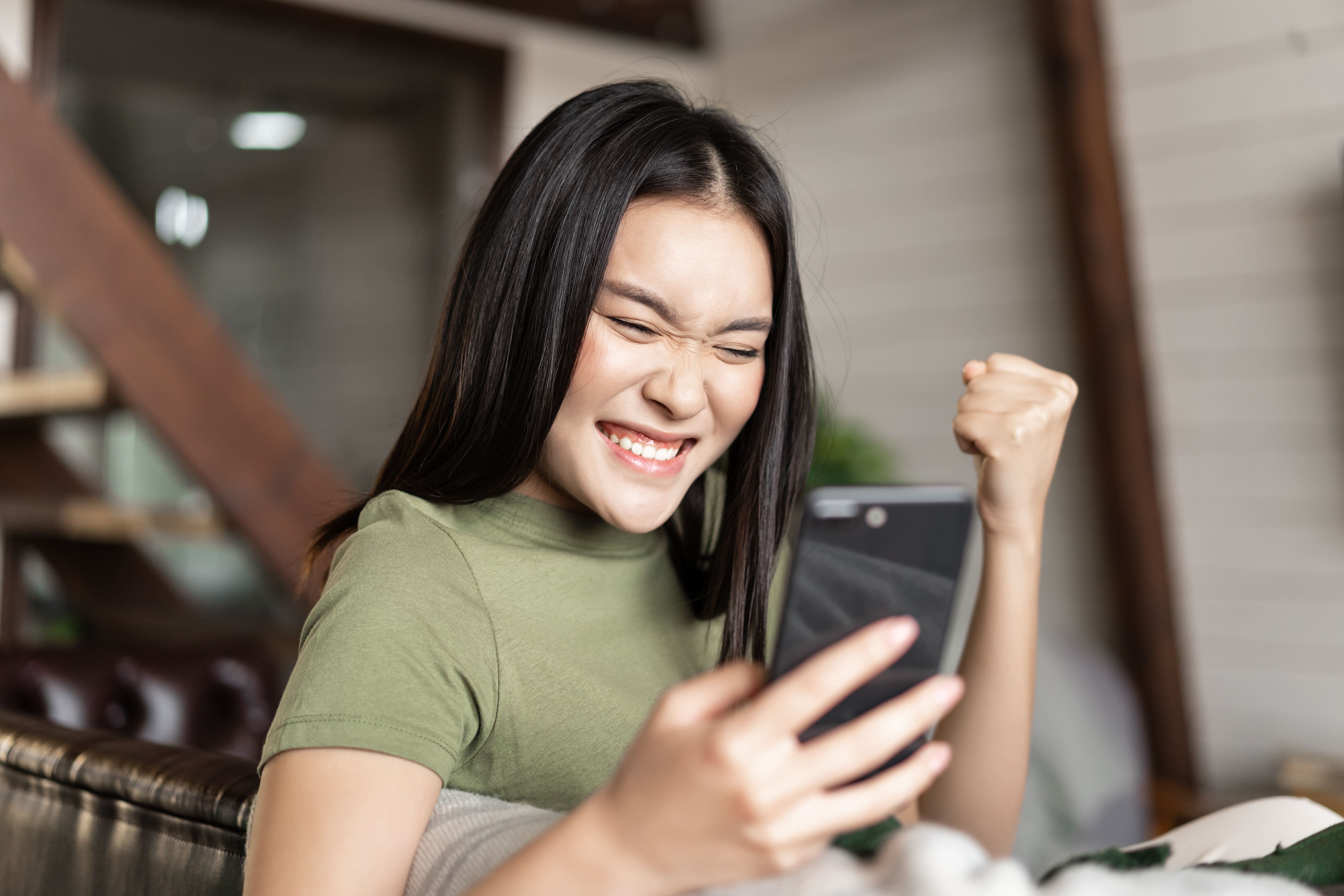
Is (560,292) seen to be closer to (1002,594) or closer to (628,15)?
(1002,594)

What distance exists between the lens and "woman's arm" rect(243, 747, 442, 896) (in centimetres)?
71

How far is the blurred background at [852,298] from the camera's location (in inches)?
89.0

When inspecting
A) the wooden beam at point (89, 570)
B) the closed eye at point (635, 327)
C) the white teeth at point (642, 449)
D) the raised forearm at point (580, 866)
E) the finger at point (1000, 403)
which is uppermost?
the closed eye at point (635, 327)

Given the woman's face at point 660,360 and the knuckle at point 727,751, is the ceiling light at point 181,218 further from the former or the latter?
the knuckle at point 727,751

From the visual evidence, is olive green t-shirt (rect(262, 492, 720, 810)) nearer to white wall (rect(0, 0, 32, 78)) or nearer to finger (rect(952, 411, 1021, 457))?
finger (rect(952, 411, 1021, 457))

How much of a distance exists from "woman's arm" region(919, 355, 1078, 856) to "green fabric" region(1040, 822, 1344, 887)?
12.3 inches

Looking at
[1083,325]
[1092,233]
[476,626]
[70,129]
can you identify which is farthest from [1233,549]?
[70,129]

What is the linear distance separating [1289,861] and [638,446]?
58 cm

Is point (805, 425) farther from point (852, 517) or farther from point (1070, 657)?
point (1070, 657)

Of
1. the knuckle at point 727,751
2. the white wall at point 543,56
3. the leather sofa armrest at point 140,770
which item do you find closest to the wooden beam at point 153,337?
the leather sofa armrest at point 140,770

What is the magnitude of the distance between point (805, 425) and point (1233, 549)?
2142 millimetres

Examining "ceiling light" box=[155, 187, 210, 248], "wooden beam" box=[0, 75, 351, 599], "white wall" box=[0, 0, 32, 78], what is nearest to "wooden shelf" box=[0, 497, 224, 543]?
"wooden beam" box=[0, 75, 351, 599]

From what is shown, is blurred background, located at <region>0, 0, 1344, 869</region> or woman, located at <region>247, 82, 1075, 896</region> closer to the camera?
woman, located at <region>247, 82, 1075, 896</region>

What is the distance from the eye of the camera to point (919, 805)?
114 centimetres
